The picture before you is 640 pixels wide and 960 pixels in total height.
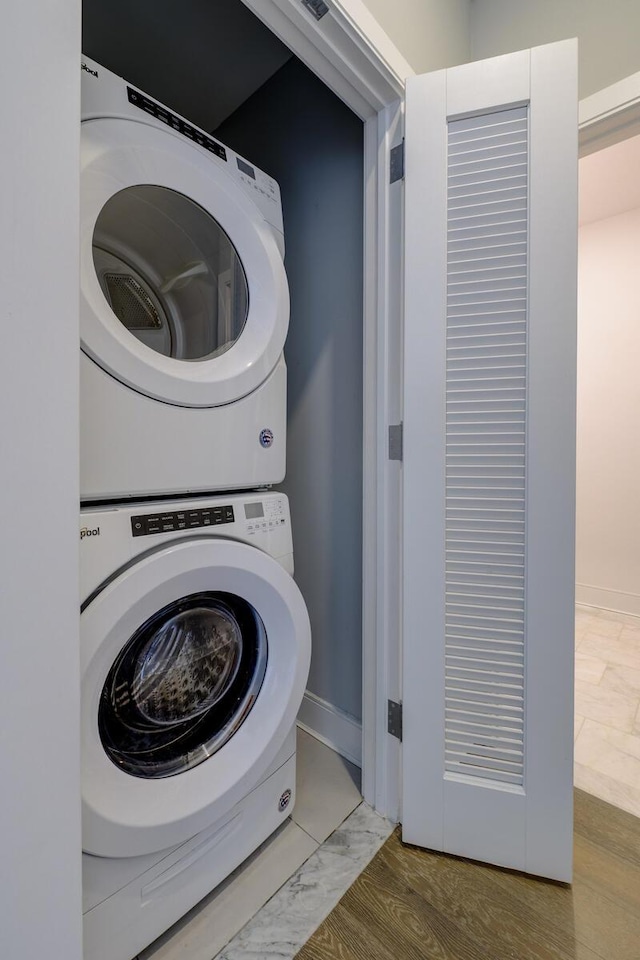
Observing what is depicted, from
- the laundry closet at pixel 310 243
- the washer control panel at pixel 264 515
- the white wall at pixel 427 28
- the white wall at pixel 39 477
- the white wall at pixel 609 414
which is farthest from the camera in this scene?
the white wall at pixel 609 414

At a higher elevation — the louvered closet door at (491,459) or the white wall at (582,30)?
the white wall at (582,30)

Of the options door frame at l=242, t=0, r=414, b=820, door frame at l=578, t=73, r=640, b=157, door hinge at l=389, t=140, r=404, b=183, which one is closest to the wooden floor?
door frame at l=242, t=0, r=414, b=820

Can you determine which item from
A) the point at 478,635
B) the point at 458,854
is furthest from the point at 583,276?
the point at 458,854

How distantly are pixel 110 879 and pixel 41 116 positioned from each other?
1.18 metres

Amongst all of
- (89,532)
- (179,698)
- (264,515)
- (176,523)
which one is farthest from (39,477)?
→ (179,698)

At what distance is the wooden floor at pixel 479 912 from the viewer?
2.95 ft

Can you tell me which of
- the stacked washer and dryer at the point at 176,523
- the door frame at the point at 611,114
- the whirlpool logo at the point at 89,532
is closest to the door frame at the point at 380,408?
the stacked washer and dryer at the point at 176,523

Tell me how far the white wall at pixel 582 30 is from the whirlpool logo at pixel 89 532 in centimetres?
166

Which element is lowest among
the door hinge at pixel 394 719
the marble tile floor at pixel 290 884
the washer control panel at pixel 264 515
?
the marble tile floor at pixel 290 884

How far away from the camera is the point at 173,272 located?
99cm

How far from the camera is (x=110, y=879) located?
2.56 feet

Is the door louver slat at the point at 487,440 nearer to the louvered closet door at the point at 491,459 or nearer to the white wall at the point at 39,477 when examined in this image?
the louvered closet door at the point at 491,459

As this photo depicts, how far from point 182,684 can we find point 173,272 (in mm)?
925

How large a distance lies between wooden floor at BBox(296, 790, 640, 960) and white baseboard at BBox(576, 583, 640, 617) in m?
1.94
